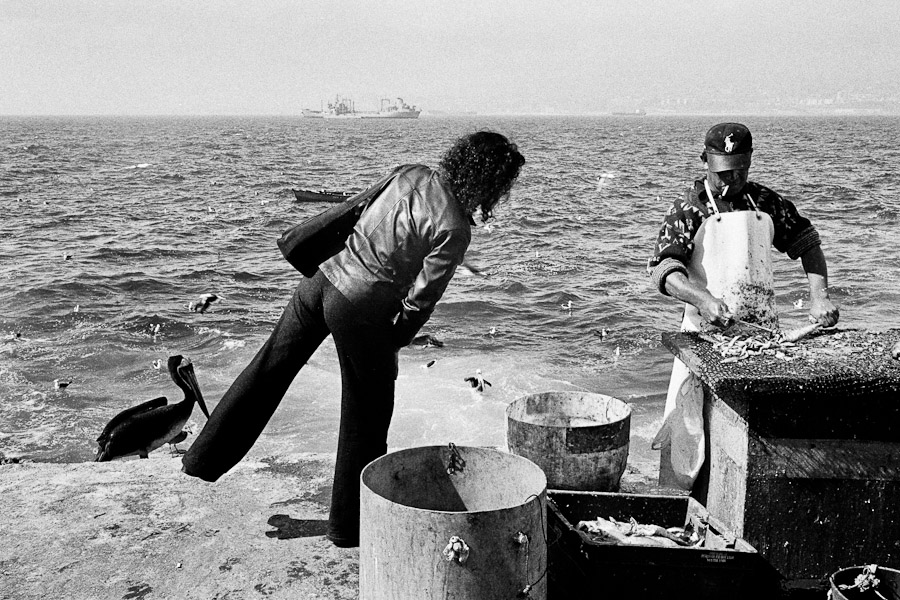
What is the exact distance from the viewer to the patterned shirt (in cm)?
425

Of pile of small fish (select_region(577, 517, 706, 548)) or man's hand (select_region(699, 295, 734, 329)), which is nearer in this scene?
pile of small fish (select_region(577, 517, 706, 548))

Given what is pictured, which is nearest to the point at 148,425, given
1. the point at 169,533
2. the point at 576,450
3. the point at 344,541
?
the point at 169,533

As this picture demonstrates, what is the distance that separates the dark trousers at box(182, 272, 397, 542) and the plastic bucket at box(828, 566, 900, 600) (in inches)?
73.8

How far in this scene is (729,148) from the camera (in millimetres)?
4086

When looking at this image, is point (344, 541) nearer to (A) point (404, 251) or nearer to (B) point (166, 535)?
(B) point (166, 535)

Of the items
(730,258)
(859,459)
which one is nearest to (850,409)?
(859,459)

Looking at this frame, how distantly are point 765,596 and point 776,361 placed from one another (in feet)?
3.04

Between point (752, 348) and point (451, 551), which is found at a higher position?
point (752, 348)

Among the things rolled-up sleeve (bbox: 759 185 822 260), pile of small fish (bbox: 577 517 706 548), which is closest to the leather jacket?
pile of small fish (bbox: 577 517 706 548)

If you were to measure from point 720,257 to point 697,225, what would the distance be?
0.62 feet

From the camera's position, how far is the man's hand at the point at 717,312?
4.03 m

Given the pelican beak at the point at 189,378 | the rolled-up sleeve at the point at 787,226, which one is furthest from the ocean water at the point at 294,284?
the rolled-up sleeve at the point at 787,226

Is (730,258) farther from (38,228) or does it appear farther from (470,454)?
(38,228)

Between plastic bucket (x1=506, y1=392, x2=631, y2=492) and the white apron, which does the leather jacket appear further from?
the white apron
